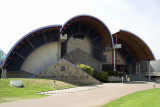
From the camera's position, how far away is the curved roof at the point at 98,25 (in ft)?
107

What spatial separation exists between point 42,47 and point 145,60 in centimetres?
2558

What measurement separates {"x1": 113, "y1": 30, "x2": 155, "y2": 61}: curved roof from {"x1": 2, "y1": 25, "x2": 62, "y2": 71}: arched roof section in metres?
14.4

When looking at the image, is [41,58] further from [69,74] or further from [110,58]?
[110,58]

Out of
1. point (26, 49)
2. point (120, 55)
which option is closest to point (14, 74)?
point (26, 49)

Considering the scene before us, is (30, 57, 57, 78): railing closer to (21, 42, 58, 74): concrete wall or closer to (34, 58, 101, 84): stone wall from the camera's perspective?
(21, 42, 58, 74): concrete wall

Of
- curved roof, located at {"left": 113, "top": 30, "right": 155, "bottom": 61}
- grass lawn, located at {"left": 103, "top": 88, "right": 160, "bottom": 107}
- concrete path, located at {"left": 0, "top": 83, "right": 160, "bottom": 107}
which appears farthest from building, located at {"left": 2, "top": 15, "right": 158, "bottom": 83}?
grass lawn, located at {"left": 103, "top": 88, "right": 160, "bottom": 107}

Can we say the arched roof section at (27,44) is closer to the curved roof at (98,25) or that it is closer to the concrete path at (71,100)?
the curved roof at (98,25)

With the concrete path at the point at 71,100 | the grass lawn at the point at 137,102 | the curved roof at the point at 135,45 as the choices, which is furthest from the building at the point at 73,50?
the grass lawn at the point at 137,102

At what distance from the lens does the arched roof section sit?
1158 inches

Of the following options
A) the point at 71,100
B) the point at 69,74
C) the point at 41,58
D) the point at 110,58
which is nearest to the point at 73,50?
the point at 41,58

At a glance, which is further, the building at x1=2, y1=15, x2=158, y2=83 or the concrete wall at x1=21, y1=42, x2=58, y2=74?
the concrete wall at x1=21, y1=42, x2=58, y2=74

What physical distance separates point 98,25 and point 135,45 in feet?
36.6

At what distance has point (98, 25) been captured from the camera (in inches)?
1387

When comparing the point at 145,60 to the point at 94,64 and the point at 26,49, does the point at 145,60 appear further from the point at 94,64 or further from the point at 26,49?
the point at 26,49
